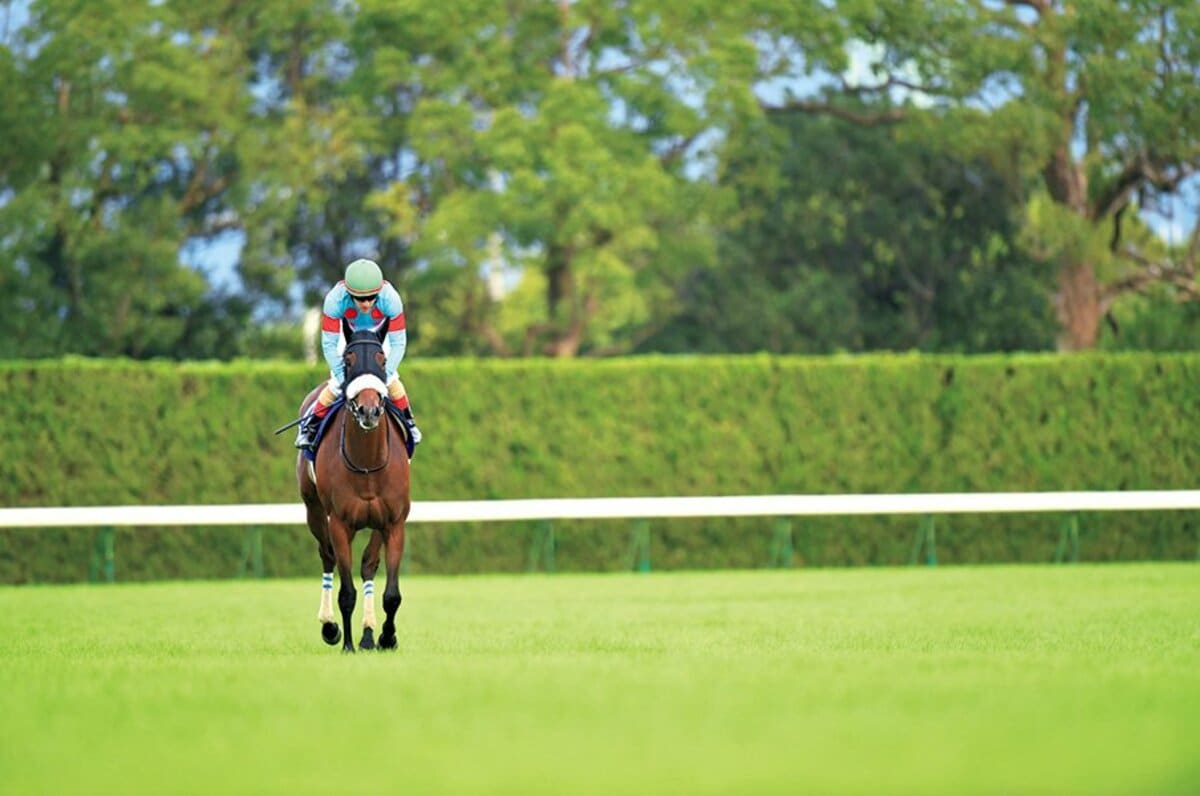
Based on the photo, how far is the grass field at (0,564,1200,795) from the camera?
21.2 feet

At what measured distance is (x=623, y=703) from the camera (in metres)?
8.61

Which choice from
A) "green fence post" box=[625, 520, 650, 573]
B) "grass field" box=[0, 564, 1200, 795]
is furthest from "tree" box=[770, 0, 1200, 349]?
"grass field" box=[0, 564, 1200, 795]

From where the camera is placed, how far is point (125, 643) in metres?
13.6

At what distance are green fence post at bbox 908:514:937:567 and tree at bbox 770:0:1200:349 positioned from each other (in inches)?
462

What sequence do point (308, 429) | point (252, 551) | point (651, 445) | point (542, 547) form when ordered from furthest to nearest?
1. point (651, 445)
2. point (542, 547)
3. point (252, 551)
4. point (308, 429)

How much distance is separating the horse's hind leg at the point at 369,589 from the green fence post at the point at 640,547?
12.5m

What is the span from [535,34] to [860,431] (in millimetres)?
14434

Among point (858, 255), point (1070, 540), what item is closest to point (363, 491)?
point (1070, 540)

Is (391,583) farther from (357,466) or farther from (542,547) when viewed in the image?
(542,547)

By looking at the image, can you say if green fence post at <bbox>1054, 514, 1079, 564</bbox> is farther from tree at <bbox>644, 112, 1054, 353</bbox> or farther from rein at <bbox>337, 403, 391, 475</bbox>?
rein at <bbox>337, 403, 391, 475</bbox>

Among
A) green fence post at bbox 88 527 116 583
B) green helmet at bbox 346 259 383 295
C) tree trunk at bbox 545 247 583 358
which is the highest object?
tree trunk at bbox 545 247 583 358

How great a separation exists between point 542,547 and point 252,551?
390cm

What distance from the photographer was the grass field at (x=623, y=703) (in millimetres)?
6461

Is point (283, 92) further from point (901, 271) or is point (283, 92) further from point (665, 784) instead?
point (665, 784)
